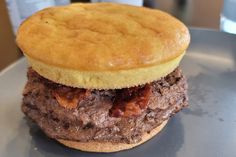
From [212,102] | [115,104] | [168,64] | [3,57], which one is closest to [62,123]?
[115,104]

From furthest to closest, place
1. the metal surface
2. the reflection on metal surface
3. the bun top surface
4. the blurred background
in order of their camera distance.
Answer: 1. the blurred background
2. the reflection on metal surface
3. the metal surface
4. the bun top surface

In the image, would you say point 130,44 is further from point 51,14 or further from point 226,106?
point 226,106

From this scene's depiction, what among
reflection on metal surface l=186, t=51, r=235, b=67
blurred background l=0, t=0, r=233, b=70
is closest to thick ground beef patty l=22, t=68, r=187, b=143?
reflection on metal surface l=186, t=51, r=235, b=67

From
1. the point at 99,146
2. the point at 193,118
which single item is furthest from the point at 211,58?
the point at 99,146

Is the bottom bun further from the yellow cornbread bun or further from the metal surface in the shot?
the yellow cornbread bun

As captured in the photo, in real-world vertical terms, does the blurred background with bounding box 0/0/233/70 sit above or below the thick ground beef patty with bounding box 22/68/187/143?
below

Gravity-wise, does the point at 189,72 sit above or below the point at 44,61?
below

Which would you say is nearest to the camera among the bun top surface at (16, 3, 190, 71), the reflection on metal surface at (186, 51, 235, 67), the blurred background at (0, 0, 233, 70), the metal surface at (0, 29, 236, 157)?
the bun top surface at (16, 3, 190, 71)
